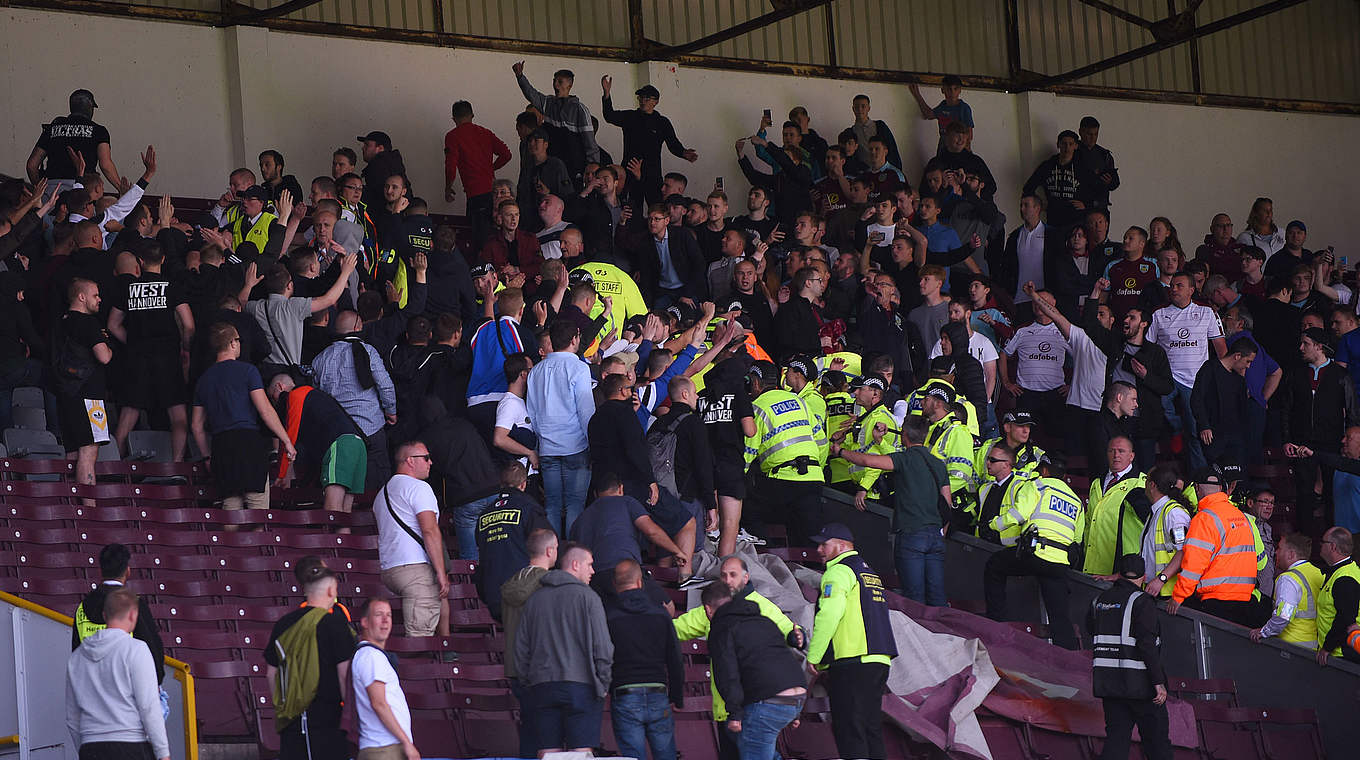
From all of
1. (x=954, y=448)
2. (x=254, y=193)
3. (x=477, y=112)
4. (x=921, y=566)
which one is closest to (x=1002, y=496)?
(x=954, y=448)

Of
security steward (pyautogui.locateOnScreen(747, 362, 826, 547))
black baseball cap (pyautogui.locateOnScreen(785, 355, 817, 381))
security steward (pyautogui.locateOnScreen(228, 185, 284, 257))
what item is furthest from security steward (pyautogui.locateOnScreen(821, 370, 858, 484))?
security steward (pyautogui.locateOnScreen(228, 185, 284, 257))

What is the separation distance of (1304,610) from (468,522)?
5341 mm

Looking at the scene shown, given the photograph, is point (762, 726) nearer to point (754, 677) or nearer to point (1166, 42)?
point (754, 677)

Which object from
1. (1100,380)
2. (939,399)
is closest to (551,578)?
(939,399)

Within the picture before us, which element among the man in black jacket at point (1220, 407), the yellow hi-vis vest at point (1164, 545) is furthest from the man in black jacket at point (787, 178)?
the yellow hi-vis vest at point (1164, 545)

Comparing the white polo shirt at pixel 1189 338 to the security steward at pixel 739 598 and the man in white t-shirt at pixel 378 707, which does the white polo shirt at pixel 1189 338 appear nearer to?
the security steward at pixel 739 598

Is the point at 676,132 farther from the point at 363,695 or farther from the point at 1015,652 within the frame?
the point at 363,695

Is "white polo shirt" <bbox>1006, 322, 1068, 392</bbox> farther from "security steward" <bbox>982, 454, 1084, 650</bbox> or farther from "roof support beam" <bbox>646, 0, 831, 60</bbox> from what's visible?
"roof support beam" <bbox>646, 0, 831, 60</bbox>

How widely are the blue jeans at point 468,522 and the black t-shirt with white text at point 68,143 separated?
5657 mm

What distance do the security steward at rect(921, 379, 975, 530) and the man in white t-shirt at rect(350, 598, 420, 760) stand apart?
5.79 meters

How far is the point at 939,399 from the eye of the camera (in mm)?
12492

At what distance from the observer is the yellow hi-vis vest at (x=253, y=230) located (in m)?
13.3

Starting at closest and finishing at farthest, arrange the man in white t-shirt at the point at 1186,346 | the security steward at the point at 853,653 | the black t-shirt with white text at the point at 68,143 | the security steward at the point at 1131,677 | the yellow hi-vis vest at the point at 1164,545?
the security steward at the point at 853,653
the security steward at the point at 1131,677
the yellow hi-vis vest at the point at 1164,545
the black t-shirt with white text at the point at 68,143
the man in white t-shirt at the point at 1186,346

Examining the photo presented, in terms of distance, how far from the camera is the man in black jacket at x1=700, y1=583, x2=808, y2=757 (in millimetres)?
8500
